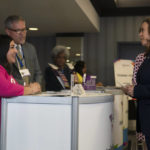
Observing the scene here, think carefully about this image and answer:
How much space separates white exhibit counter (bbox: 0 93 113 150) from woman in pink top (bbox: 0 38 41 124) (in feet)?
0.19

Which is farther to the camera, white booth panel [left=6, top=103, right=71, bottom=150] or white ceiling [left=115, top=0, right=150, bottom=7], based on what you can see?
white ceiling [left=115, top=0, right=150, bottom=7]

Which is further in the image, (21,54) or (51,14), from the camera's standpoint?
(51,14)

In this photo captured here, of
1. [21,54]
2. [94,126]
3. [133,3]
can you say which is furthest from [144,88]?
[133,3]

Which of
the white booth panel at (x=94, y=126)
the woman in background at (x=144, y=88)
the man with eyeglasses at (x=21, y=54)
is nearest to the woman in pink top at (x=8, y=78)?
the man with eyeglasses at (x=21, y=54)

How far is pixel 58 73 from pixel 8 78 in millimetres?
756

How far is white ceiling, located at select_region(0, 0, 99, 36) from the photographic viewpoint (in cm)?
440

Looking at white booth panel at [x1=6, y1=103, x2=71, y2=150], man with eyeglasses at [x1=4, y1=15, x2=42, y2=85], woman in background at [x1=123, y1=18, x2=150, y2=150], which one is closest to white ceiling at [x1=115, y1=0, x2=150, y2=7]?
man with eyeglasses at [x1=4, y1=15, x2=42, y2=85]

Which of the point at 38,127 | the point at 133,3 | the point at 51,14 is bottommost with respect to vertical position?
the point at 38,127

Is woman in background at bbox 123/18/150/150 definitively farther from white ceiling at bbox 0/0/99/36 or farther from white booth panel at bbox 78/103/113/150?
white ceiling at bbox 0/0/99/36

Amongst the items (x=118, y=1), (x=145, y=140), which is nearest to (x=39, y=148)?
(x=145, y=140)

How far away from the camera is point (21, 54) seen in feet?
8.12

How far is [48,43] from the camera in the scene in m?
7.70

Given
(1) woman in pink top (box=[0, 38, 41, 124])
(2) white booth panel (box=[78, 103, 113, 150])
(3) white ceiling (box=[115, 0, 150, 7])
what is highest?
(3) white ceiling (box=[115, 0, 150, 7])

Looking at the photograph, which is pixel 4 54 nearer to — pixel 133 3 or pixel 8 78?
pixel 8 78
